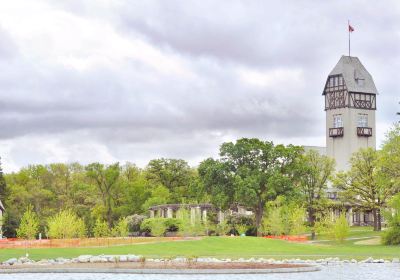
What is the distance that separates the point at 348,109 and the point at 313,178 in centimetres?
4586

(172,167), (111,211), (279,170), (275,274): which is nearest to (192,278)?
(275,274)

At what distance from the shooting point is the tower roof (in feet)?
429

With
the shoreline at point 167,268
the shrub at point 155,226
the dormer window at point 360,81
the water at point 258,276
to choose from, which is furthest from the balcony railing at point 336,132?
the water at point 258,276

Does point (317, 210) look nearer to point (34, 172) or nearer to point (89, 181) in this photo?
point (89, 181)

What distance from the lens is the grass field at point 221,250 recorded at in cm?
5106

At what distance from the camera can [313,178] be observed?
87562 mm

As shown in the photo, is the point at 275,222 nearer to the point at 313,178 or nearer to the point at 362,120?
the point at 313,178

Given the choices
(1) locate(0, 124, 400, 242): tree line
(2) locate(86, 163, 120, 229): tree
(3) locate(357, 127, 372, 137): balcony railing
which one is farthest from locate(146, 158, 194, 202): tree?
(3) locate(357, 127, 372, 137): balcony railing

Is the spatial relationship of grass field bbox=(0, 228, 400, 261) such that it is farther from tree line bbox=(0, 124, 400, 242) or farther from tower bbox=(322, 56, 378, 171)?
tower bbox=(322, 56, 378, 171)

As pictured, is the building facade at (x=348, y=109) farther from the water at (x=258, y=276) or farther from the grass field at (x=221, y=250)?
the water at (x=258, y=276)

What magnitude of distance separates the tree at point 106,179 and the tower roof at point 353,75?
138 feet

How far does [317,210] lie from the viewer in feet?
296

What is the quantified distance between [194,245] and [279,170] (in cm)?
2814

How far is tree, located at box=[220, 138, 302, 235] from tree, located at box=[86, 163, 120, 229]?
27.3 meters
